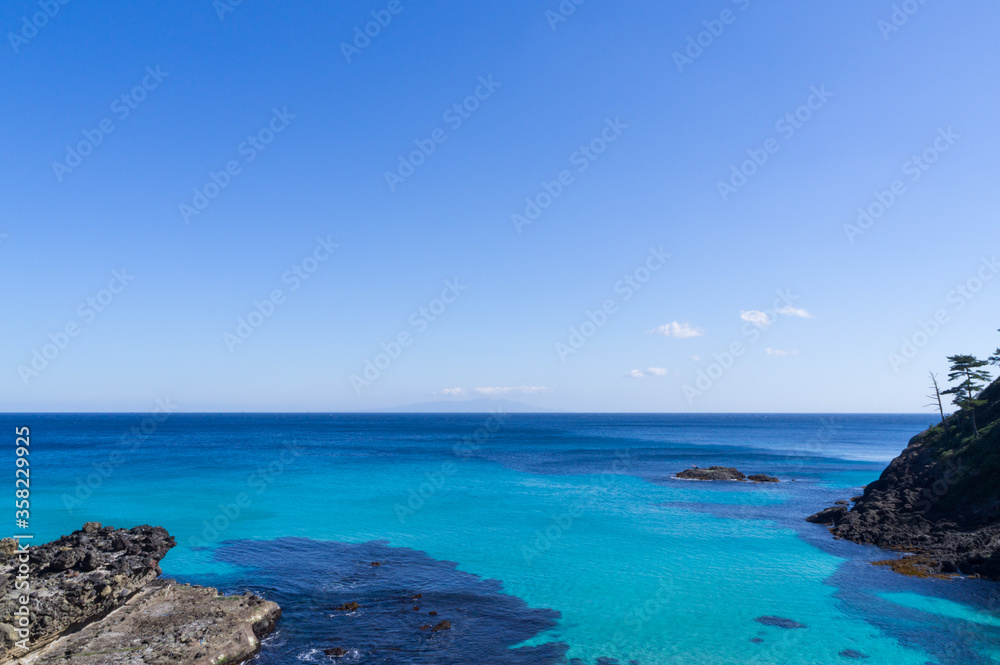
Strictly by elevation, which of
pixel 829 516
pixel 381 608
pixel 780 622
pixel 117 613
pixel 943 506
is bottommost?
pixel 381 608

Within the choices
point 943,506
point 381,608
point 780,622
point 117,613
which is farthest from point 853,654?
point 117,613

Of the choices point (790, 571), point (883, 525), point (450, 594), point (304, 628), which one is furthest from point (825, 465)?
point (304, 628)

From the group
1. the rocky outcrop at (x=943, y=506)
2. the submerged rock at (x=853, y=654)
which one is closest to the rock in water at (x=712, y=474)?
the rocky outcrop at (x=943, y=506)

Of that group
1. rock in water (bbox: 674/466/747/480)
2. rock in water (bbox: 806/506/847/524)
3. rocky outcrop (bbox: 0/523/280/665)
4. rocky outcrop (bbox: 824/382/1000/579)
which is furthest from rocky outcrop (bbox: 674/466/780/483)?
rocky outcrop (bbox: 0/523/280/665)

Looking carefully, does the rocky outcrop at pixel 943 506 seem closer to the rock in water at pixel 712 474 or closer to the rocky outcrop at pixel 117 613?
the rock in water at pixel 712 474

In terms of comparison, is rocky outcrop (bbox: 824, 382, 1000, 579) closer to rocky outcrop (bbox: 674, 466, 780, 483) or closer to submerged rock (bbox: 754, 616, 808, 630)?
submerged rock (bbox: 754, 616, 808, 630)

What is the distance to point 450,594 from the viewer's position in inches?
1131

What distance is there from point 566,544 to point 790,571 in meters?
14.4

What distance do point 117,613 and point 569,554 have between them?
2534cm

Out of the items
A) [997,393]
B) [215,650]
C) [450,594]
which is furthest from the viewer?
[997,393]

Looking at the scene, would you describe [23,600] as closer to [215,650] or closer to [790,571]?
[215,650]

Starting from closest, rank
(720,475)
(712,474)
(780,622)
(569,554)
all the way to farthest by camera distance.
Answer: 1. (780,622)
2. (569,554)
3. (720,475)
4. (712,474)

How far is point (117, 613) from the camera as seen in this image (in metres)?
23.7

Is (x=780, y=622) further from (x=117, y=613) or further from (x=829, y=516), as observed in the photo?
(x=117, y=613)
